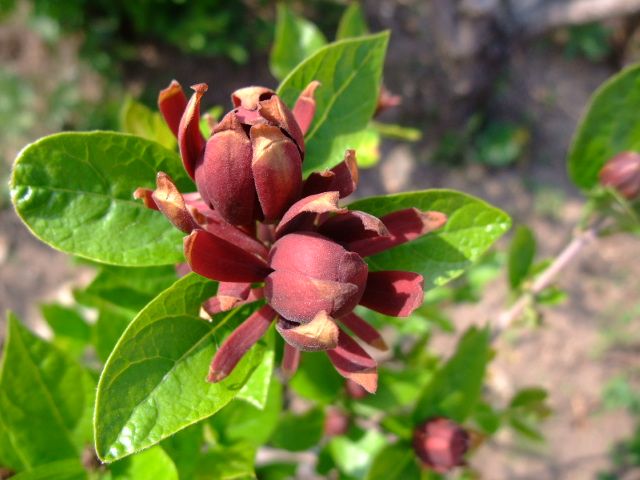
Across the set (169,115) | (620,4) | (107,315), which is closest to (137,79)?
(620,4)

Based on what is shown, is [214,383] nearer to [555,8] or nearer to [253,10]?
[555,8]

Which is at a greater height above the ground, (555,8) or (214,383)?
(555,8)

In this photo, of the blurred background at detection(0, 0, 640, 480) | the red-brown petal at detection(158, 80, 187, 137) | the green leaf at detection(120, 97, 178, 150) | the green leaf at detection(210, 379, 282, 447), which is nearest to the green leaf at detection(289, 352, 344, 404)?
the green leaf at detection(210, 379, 282, 447)

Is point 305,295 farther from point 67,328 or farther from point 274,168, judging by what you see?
point 67,328

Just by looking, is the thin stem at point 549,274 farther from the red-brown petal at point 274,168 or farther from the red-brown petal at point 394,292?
the red-brown petal at point 274,168

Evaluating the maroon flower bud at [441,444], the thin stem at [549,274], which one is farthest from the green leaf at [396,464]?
the thin stem at [549,274]

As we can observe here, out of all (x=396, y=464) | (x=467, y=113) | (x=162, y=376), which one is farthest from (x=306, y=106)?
(x=467, y=113)
